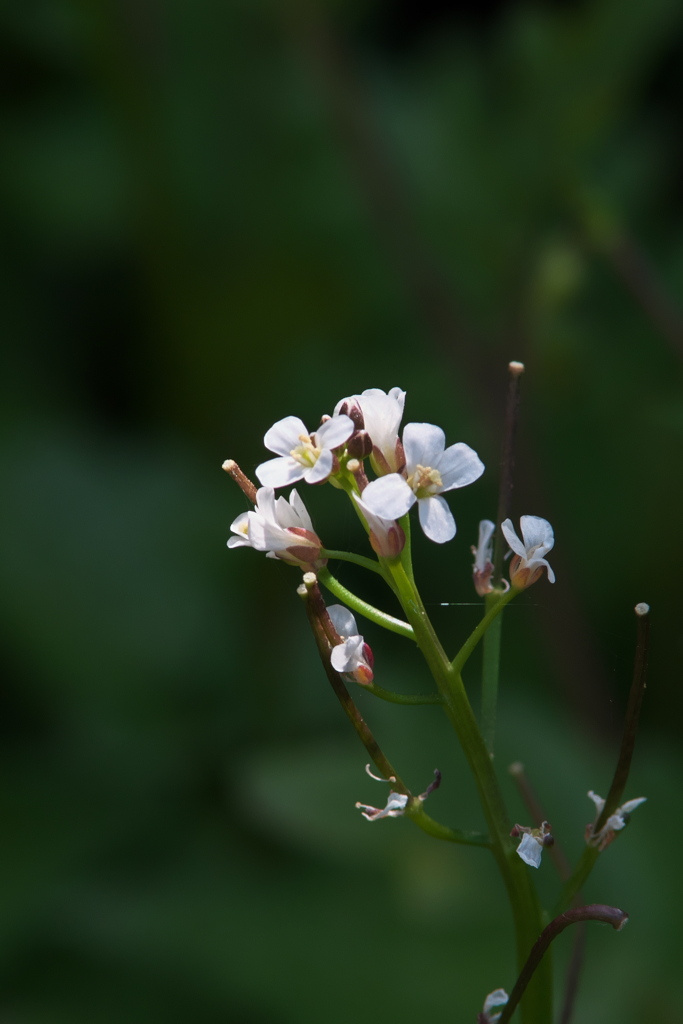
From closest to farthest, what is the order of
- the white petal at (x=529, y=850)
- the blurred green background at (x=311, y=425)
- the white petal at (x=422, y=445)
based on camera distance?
1. the white petal at (x=529, y=850)
2. the white petal at (x=422, y=445)
3. the blurred green background at (x=311, y=425)

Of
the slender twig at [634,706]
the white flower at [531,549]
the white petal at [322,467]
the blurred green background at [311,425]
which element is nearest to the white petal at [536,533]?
the white flower at [531,549]

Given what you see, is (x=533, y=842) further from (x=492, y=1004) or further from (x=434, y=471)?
(x=434, y=471)

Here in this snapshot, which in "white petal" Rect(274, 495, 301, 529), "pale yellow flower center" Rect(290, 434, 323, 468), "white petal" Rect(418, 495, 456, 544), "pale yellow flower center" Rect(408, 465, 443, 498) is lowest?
"white petal" Rect(274, 495, 301, 529)

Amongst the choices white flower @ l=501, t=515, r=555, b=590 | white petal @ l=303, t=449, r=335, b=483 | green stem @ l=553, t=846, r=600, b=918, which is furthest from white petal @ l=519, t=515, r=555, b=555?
green stem @ l=553, t=846, r=600, b=918

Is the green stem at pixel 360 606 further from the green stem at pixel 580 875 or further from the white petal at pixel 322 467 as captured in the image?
the green stem at pixel 580 875

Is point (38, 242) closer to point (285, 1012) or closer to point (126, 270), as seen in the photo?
point (126, 270)

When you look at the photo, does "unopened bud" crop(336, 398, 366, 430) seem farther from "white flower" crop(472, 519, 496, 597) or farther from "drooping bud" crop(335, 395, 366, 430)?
"white flower" crop(472, 519, 496, 597)
